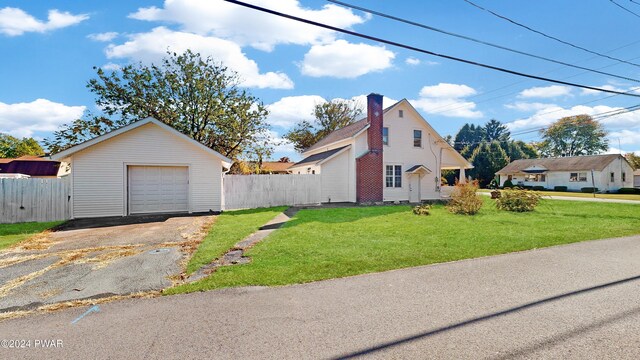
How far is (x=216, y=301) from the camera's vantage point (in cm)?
451

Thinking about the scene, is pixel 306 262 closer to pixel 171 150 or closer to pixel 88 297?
pixel 88 297

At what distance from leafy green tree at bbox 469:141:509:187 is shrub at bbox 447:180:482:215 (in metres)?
35.3

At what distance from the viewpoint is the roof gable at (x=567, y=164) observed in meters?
38.5

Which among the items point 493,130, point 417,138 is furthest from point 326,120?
point 493,130

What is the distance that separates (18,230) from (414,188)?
22.3m

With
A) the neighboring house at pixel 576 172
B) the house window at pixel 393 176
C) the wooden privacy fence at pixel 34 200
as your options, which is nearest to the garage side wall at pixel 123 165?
the wooden privacy fence at pixel 34 200

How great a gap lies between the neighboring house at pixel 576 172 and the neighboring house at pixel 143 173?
42329 millimetres

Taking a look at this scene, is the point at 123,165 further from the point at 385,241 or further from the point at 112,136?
the point at 385,241

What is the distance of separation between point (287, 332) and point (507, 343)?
247 centimetres

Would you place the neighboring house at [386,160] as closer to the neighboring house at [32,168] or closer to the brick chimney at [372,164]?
the brick chimney at [372,164]

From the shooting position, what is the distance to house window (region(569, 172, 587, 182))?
39656 mm

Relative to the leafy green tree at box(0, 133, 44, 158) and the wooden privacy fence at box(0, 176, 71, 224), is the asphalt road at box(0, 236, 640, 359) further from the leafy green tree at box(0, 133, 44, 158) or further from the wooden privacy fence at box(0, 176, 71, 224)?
the leafy green tree at box(0, 133, 44, 158)

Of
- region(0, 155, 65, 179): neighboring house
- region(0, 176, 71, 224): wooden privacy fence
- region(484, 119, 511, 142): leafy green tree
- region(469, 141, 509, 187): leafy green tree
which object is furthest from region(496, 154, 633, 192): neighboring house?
region(0, 155, 65, 179): neighboring house

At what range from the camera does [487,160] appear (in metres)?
47.2
